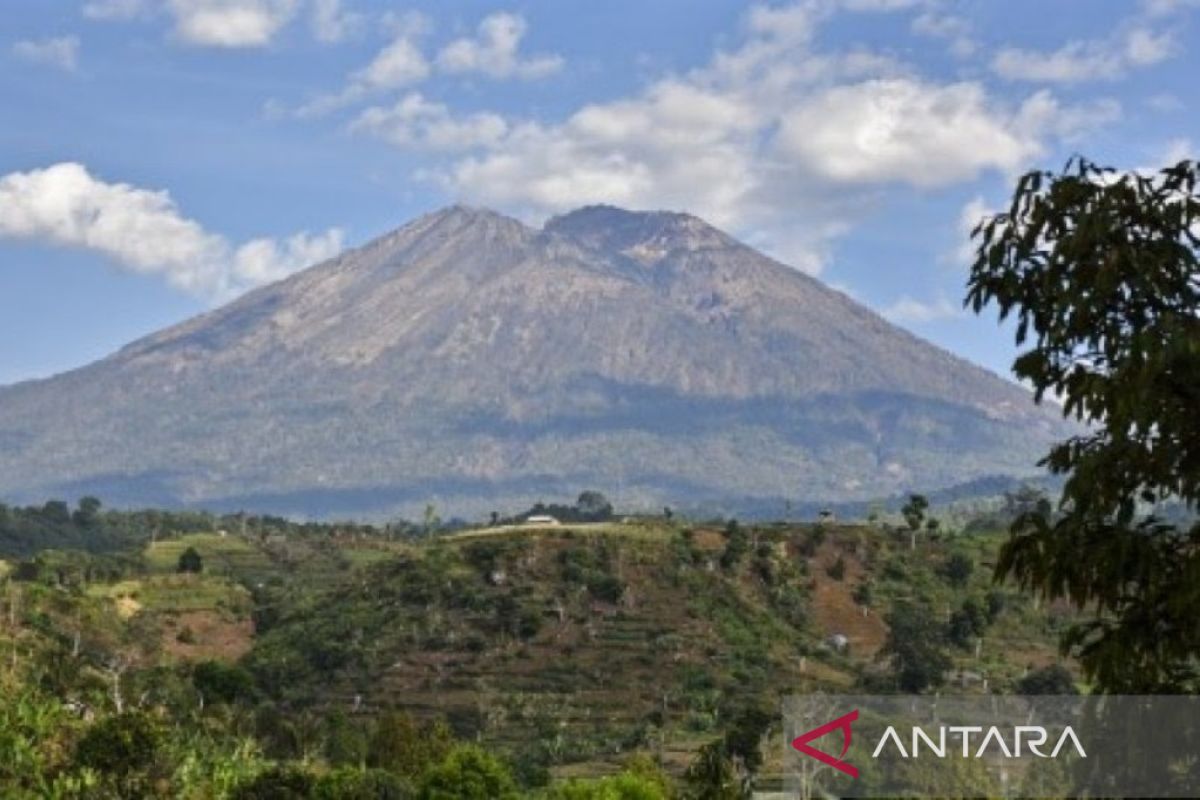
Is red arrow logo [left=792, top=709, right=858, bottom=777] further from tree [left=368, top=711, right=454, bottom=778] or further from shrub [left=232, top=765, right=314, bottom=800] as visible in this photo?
tree [left=368, top=711, right=454, bottom=778]

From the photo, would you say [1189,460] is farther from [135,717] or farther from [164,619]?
[164,619]

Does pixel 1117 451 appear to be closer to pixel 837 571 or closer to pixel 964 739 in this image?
pixel 964 739

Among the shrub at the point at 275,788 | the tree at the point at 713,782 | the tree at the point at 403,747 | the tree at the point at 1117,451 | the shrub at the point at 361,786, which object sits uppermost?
the tree at the point at 1117,451

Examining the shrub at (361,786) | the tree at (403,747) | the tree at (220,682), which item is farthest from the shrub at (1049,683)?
the tree at (220,682)

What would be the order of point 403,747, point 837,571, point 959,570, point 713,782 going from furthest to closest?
point 837,571 → point 959,570 → point 403,747 → point 713,782

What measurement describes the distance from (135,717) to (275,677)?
69.1 metres

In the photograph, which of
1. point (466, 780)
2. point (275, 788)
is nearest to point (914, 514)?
point (466, 780)

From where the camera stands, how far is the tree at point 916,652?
5443 inches

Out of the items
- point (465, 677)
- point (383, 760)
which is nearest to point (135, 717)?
point (383, 760)

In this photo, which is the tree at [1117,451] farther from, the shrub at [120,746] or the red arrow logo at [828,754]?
the shrub at [120,746]

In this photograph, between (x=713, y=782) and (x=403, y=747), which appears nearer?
(x=713, y=782)

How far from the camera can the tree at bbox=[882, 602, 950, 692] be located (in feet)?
454

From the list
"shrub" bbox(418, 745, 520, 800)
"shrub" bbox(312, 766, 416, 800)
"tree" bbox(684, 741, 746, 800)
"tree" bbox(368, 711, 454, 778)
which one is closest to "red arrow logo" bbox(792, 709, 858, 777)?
"tree" bbox(684, 741, 746, 800)

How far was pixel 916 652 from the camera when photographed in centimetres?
14200
